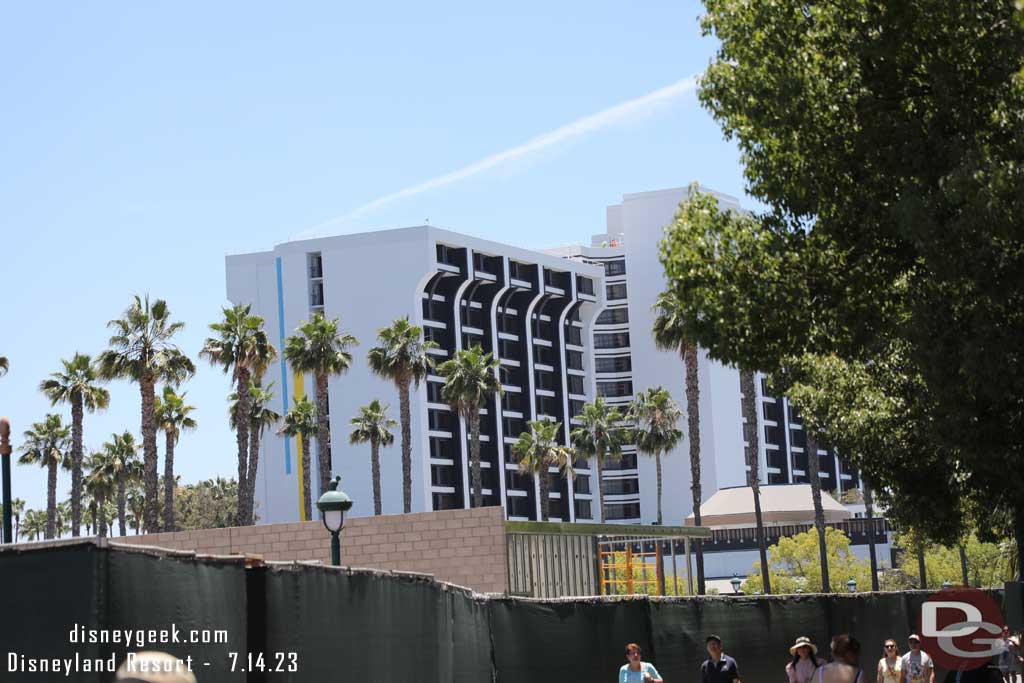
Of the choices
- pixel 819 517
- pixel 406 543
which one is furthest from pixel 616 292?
pixel 406 543

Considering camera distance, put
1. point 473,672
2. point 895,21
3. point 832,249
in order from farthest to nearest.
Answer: point 832,249
point 895,21
point 473,672

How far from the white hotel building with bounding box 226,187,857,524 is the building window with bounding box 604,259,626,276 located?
0.68 feet

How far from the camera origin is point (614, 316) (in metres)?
143

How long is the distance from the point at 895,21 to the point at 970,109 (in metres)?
1.37

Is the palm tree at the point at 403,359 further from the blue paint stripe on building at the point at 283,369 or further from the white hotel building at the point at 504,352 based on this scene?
the blue paint stripe on building at the point at 283,369

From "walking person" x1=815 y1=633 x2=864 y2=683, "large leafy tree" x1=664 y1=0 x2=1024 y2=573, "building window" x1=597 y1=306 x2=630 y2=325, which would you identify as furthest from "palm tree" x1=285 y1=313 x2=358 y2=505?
"building window" x1=597 y1=306 x2=630 y2=325

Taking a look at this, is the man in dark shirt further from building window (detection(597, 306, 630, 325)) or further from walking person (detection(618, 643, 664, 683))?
building window (detection(597, 306, 630, 325))

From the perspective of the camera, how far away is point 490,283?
389 ft

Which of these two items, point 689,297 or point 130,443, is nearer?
point 689,297

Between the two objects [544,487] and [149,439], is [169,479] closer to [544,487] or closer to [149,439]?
[149,439]

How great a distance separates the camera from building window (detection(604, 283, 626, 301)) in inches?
5591

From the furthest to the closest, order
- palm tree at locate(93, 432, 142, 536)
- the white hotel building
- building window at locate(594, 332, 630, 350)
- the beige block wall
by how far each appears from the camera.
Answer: building window at locate(594, 332, 630, 350) < the white hotel building < palm tree at locate(93, 432, 142, 536) < the beige block wall

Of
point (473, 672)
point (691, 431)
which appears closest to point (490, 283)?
point (691, 431)

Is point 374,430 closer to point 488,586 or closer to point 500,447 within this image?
point 500,447
